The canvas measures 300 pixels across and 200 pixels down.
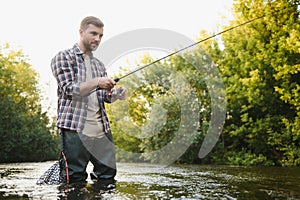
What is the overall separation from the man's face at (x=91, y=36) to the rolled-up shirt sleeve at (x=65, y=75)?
263 millimetres

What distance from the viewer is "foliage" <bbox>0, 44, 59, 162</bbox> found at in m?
23.3

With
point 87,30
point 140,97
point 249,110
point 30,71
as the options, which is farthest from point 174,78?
point 30,71

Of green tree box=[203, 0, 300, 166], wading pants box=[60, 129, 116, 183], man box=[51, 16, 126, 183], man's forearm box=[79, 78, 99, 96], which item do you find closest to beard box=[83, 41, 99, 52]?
man box=[51, 16, 126, 183]

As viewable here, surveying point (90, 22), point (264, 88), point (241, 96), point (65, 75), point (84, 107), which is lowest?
point (84, 107)

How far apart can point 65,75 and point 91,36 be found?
47cm

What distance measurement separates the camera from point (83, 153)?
3840 mm

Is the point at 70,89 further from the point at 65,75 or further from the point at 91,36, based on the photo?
the point at 91,36

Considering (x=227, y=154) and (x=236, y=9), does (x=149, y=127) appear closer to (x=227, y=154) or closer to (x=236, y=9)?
(x=227, y=154)

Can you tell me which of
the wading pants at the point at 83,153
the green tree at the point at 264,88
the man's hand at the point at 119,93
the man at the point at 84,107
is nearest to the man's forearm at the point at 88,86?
the man at the point at 84,107

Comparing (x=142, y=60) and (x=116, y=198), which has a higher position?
(x=142, y=60)

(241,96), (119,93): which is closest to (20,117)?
(241,96)

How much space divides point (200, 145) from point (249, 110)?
2374 mm

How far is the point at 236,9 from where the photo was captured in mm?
14664

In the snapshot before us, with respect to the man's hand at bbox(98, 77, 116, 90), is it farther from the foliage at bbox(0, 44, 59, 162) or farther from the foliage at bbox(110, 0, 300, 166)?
the foliage at bbox(0, 44, 59, 162)
